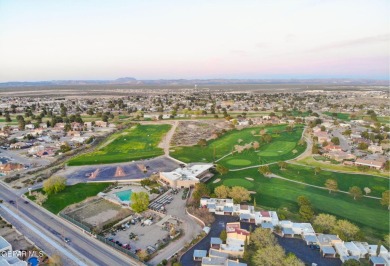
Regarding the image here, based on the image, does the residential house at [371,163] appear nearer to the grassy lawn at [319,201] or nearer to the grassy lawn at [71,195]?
the grassy lawn at [319,201]

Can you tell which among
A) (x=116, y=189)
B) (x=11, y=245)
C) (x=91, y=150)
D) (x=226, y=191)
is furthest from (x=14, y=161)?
(x=226, y=191)

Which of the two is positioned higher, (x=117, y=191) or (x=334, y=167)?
(x=334, y=167)

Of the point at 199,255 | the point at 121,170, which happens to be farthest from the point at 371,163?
the point at 121,170

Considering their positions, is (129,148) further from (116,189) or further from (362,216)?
(362,216)

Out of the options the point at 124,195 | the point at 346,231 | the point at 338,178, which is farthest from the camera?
the point at 338,178

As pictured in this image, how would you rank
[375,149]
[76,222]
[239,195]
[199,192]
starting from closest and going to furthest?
1. [76,222]
2. [239,195]
3. [199,192]
4. [375,149]

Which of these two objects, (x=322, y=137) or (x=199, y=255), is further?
(x=322, y=137)

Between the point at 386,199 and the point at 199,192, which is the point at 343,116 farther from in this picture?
the point at 199,192

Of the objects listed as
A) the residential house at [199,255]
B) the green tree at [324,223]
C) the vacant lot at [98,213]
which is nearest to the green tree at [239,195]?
the green tree at [324,223]
